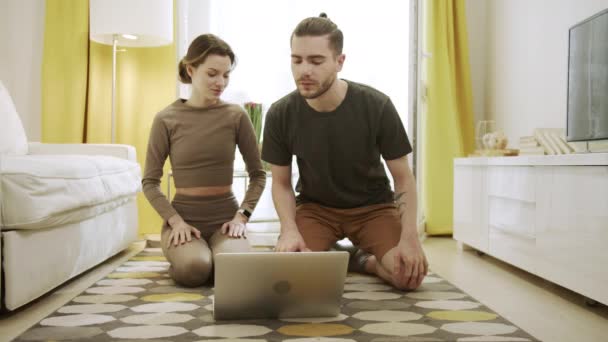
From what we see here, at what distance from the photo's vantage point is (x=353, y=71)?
4.15 m

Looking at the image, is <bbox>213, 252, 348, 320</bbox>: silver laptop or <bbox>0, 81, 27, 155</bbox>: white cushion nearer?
<bbox>213, 252, 348, 320</bbox>: silver laptop

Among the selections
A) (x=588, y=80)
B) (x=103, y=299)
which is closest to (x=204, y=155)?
(x=103, y=299)

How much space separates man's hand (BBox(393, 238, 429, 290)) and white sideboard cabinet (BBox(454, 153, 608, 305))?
465mm

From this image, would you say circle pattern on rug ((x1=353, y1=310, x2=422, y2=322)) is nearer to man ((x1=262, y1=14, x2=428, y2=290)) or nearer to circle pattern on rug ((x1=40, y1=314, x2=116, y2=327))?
man ((x1=262, y1=14, x2=428, y2=290))

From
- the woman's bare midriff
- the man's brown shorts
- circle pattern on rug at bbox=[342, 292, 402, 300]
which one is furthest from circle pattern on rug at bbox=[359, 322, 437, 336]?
the woman's bare midriff

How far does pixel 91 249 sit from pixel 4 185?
70cm

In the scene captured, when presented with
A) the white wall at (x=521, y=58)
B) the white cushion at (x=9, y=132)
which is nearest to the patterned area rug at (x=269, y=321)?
the white cushion at (x=9, y=132)

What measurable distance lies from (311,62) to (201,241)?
75 centimetres

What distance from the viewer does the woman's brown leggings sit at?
2.05 metres

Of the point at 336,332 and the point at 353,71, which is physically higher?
the point at 353,71

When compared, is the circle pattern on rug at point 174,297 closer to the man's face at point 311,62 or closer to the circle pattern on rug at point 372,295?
the circle pattern on rug at point 372,295

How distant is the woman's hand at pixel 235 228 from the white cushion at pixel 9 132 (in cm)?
103

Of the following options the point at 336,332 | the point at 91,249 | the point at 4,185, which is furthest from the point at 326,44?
the point at 91,249

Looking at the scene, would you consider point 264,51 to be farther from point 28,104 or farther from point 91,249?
point 91,249
